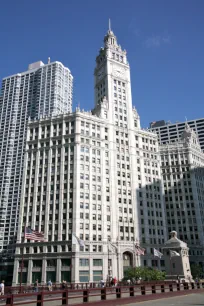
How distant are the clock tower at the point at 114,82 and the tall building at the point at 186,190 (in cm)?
2891

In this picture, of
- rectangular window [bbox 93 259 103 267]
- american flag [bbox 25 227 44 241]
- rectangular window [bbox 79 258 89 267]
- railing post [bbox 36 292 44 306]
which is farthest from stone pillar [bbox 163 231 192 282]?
railing post [bbox 36 292 44 306]

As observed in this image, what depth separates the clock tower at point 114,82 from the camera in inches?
4882

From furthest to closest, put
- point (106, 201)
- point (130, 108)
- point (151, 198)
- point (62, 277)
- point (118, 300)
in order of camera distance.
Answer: point (130, 108)
point (151, 198)
point (106, 201)
point (62, 277)
point (118, 300)

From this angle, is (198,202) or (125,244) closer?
(125,244)

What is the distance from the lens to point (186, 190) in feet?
435

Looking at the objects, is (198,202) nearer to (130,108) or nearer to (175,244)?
(130,108)

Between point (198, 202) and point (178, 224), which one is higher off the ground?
point (198, 202)

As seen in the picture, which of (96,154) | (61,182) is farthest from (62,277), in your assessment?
(96,154)

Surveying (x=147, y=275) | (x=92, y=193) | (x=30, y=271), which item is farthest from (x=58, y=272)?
(x=147, y=275)

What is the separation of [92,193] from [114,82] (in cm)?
5140

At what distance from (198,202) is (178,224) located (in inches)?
489

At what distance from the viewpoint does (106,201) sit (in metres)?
106

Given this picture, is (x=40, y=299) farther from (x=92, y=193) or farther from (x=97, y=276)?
(x=92, y=193)

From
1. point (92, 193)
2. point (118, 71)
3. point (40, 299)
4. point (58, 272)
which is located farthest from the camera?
point (118, 71)
